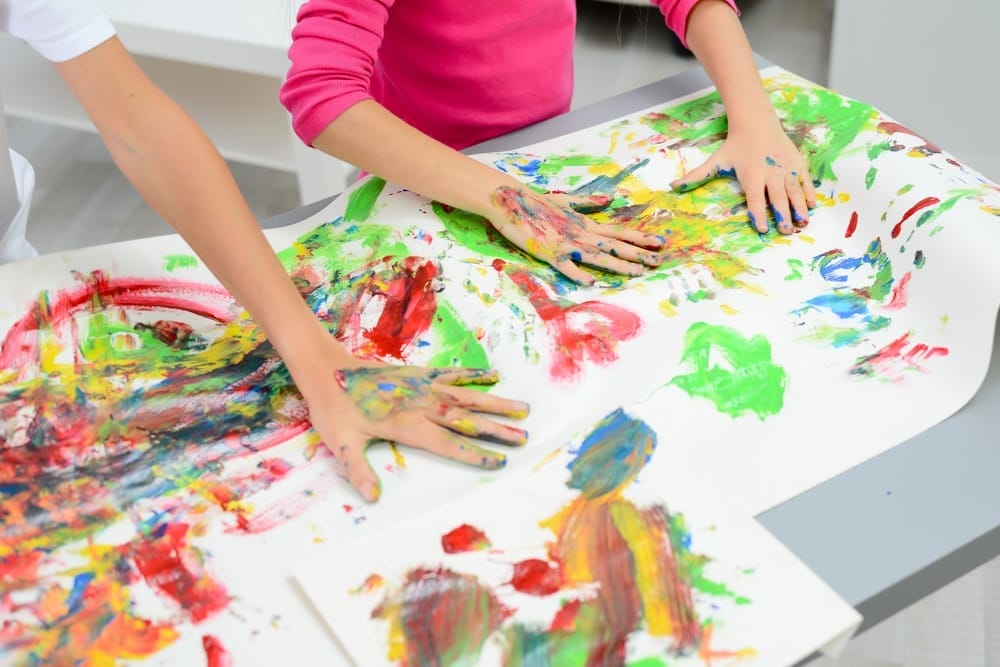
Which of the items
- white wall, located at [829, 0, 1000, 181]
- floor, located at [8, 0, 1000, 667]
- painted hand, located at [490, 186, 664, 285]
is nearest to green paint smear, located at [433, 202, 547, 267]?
painted hand, located at [490, 186, 664, 285]

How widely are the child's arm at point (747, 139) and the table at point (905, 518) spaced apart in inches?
10.2

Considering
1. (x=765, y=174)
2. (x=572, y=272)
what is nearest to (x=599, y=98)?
(x=765, y=174)

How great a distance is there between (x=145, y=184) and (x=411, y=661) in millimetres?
473

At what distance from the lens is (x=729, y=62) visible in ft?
3.23

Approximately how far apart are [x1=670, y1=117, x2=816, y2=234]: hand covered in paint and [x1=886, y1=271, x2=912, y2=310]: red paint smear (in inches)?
4.3

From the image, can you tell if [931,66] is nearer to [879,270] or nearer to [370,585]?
[879,270]

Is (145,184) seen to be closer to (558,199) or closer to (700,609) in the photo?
(558,199)

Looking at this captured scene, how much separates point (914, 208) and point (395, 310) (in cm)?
44

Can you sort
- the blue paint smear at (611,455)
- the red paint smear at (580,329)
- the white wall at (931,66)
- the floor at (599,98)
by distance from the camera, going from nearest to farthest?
the blue paint smear at (611,455), the red paint smear at (580,329), the floor at (599,98), the white wall at (931,66)

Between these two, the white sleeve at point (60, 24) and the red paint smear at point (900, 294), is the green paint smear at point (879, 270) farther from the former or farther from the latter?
the white sleeve at point (60, 24)

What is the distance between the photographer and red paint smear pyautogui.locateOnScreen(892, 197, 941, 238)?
786 millimetres

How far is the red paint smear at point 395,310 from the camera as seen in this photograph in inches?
29.5

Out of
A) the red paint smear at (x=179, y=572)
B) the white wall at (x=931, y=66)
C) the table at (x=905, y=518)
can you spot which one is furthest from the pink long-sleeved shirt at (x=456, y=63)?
the white wall at (x=931, y=66)

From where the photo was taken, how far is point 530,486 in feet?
2.01
